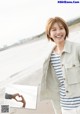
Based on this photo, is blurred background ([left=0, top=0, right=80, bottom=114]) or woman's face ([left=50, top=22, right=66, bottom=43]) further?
blurred background ([left=0, top=0, right=80, bottom=114])

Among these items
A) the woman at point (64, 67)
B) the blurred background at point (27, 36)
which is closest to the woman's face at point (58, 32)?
the woman at point (64, 67)

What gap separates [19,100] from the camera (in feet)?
7.17

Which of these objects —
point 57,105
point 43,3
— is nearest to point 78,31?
point 43,3

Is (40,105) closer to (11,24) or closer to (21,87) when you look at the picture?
(21,87)

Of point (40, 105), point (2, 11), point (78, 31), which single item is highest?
point (2, 11)

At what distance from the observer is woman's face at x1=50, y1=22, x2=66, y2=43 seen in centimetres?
161

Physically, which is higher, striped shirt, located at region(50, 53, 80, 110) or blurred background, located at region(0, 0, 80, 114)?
blurred background, located at region(0, 0, 80, 114)

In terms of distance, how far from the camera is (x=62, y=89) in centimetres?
Answer: 163

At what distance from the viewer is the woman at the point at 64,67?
1.59 m

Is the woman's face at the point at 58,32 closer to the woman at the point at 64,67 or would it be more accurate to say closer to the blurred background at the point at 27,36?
the woman at the point at 64,67

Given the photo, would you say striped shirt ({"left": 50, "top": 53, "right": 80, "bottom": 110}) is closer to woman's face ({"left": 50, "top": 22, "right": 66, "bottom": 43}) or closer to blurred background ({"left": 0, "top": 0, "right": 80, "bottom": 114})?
woman's face ({"left": 50, "top": 22, "right": 66, "bottom": 43})

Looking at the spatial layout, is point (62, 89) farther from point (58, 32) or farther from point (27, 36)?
point (27, 36)

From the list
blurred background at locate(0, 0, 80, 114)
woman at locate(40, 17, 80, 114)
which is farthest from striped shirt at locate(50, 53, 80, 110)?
blurred background at locate(0, 0, 80, 114)

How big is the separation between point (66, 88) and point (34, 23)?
0.71m
